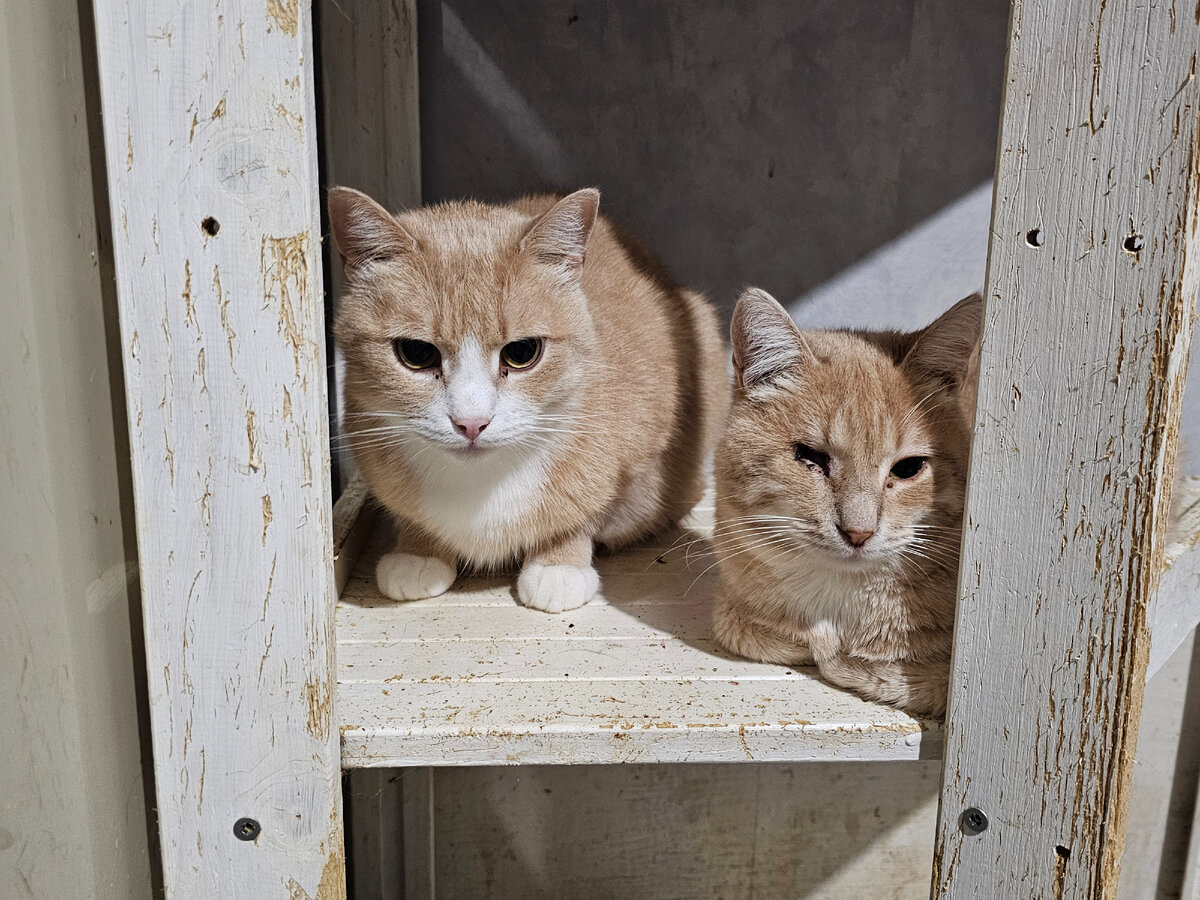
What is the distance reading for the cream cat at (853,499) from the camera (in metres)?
1.04

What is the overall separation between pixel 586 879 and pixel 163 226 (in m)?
1.63

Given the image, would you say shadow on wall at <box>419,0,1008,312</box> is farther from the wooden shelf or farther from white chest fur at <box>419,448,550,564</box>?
the wooden shelf

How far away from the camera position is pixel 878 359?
1.12 m

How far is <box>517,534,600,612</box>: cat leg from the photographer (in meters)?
1.28

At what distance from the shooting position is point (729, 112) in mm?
1683

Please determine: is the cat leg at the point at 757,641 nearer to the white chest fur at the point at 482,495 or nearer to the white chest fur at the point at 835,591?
the white chest fur at the point at 835,591

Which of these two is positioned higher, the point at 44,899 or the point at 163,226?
the point at 163,226

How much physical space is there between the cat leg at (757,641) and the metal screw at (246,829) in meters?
0.56

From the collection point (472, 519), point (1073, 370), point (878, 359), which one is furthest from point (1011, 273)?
point (472, 519)

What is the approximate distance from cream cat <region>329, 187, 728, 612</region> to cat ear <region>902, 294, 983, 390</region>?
0.43 metres

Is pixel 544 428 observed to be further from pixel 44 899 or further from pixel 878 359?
pixel 44 899

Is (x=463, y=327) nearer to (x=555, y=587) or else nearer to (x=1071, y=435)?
(x=555, y=587)

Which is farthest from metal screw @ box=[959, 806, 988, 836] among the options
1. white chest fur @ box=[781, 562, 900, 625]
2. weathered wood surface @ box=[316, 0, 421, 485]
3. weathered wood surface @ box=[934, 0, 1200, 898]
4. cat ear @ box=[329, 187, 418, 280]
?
weathered wood surface @ box=[316, 0, 421, 485]

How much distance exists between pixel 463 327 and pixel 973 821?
2.64 ft
